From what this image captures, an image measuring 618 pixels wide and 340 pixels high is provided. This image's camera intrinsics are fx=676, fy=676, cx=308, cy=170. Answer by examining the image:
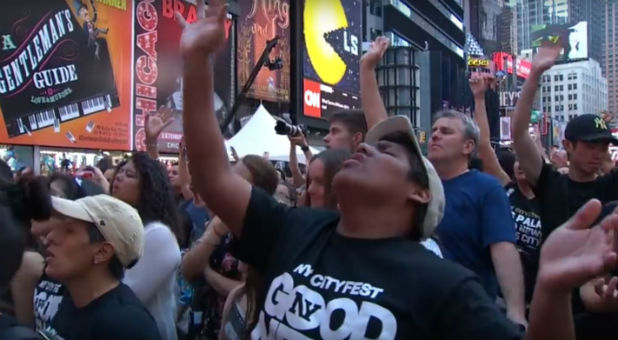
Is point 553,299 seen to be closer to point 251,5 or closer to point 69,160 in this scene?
point 69,160

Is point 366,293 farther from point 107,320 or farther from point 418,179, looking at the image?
point 107,320

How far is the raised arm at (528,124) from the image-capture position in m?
4.14

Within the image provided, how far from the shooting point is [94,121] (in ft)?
58.6

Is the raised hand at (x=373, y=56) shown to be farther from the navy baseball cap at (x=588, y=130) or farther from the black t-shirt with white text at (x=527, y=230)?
the black t-shirt with white text at (x=527, y=230)

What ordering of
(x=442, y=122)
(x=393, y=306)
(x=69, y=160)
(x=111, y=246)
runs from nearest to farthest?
(x=393, y=306)
(x=111, y=246)
(x=442, y=122)
(x=69, y=160)

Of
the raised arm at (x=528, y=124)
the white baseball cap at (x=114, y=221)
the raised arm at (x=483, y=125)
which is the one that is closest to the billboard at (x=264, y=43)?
the raised arm at (x=483, y=125)

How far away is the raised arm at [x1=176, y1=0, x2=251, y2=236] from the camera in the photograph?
227 cm

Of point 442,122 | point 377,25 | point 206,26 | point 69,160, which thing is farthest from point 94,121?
point 377,25

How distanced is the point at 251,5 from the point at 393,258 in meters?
24.7

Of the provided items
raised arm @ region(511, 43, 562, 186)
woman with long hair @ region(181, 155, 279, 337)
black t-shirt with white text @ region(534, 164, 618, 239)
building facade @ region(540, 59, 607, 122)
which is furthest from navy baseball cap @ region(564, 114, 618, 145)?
building facade @ region(540, 59, 607, 122)

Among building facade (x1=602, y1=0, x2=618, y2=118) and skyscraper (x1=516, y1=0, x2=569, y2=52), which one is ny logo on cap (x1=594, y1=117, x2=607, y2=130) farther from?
skyscraper (x1=516, y1=0, x2=569, y2=52)

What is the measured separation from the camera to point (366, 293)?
197 cm

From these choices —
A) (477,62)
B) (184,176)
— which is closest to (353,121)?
(184,176)

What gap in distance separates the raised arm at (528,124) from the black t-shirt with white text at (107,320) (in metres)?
2.56
